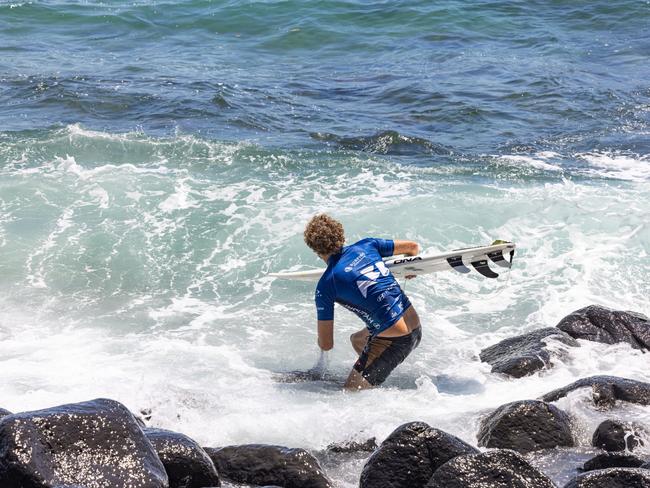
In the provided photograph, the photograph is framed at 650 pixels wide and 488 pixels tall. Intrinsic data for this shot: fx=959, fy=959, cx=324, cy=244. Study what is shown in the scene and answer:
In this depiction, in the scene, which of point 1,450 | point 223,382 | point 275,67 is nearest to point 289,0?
point 275,67

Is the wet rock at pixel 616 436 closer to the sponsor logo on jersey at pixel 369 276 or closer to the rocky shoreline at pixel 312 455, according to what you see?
the rocky shoreline at pixel 312 455

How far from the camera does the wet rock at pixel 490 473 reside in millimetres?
4961

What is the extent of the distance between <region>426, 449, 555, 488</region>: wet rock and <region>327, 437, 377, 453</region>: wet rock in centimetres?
155

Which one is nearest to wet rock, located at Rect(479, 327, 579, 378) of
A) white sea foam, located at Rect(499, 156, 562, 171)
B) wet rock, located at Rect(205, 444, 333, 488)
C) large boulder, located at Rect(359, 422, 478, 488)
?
large boulder, located at Rect(359, 422, 478, 488)

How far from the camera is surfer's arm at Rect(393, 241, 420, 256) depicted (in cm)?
764

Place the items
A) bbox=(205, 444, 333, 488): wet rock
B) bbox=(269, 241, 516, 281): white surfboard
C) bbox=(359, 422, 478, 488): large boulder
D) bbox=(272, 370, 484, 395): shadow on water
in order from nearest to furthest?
1. bbox=(359, 422, 478, 488): large boulder
2. bbox=(205, 444, 333, 488): wet rock
3. bbox=(272, 370, 484, 395): shadow on water
4. bbox=(269, 241, 516, 281): white surfboard

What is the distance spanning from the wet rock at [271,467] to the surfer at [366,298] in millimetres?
1465

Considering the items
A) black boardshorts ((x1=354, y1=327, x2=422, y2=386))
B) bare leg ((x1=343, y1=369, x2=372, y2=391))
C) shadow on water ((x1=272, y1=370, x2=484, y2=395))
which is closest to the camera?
black boardshorts ((x1=354, y1=327, x2=422, y2=386))

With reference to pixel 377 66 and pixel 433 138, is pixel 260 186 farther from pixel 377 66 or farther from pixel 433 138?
pixel 377 66

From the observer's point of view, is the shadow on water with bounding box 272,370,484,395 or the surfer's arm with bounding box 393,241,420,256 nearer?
the surfer's arm with bounding box 393,241,420,256

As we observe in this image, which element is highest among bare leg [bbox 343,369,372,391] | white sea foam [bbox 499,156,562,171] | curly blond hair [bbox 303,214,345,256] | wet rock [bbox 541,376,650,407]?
curly blond hair [bbox 303,214,345,256]

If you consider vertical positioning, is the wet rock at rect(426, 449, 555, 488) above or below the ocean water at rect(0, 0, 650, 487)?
above

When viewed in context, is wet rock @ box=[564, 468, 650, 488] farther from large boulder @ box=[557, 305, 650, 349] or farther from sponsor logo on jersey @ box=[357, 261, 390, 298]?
large boulder @ box=[557, 305, 650, 349]

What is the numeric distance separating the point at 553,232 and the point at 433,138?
156 inches
